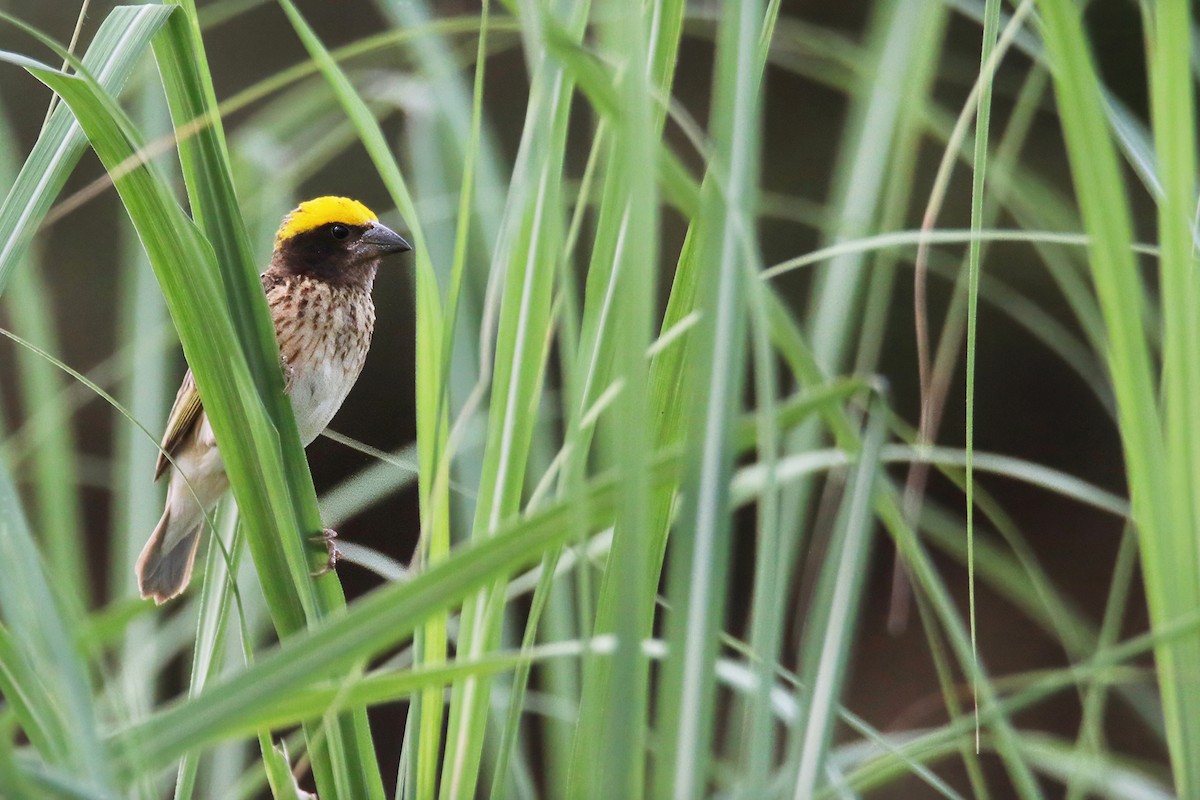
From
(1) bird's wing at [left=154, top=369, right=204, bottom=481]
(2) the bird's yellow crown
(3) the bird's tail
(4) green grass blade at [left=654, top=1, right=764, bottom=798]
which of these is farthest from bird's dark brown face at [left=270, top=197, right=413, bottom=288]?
(4) green grass blade at [left=654, top=1, right=764, bottom=798]

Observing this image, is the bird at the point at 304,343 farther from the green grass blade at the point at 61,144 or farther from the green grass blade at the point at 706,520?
the green grass blade at the point at 706,520

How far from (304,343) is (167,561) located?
494mm

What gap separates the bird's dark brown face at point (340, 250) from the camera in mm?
2115

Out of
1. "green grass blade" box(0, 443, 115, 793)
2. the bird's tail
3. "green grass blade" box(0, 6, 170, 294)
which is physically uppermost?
"green grass blade" box(0, 6, 170, 294)

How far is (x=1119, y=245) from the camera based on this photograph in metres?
0.76

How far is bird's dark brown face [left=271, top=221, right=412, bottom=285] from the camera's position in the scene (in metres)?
2.12

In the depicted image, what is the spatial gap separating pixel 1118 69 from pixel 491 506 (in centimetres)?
345

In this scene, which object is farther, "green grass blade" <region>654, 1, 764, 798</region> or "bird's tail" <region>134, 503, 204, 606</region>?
"bird's tail" <region>134, 503, 204, 606</region>

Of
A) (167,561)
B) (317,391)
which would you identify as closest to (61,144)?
(317,391)

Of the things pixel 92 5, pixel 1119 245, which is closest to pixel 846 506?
pixel 1119 245

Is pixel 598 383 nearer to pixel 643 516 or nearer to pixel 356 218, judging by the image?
pixel 643 516

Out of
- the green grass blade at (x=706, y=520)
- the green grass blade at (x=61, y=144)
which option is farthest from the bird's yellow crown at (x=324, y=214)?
the green grass blade at (x=706, y=520)

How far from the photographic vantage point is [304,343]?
201 centimetres

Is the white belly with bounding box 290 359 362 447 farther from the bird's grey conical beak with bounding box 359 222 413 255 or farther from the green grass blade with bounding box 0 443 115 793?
the green grass blade with bounding box 0 443 115 793
